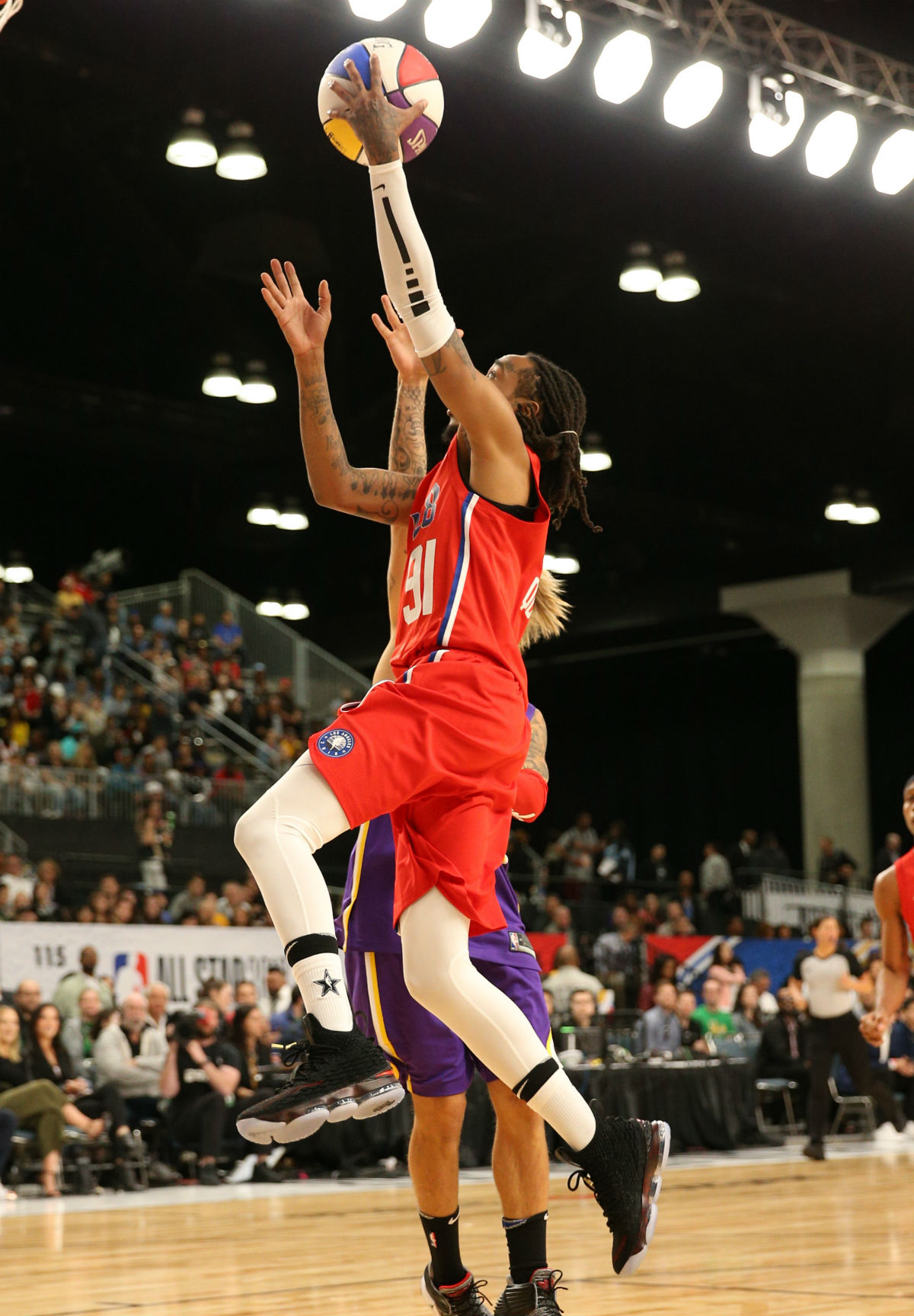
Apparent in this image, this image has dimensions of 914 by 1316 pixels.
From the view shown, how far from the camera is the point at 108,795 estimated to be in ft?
55.6

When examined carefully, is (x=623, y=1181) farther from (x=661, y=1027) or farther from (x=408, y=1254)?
(x=661, y=1027)

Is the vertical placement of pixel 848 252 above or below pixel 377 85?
above

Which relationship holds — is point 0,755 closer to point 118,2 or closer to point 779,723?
point 118,2

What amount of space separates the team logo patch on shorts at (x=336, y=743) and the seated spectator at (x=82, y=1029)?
Answer: 26.1 ft

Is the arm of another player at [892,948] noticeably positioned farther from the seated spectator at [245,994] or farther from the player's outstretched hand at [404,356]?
the seated spectator at [245,994]

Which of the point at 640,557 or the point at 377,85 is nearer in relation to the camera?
the point at 377,85

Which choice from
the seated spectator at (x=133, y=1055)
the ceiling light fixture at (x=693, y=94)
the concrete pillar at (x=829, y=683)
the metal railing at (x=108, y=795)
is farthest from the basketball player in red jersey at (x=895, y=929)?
the concrete pillar at (x=829, y=683)

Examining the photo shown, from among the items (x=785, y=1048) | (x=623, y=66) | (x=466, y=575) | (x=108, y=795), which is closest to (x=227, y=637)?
(x=108, y=795)

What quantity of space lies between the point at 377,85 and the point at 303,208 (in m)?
10.1

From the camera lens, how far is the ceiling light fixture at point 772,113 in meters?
9.90

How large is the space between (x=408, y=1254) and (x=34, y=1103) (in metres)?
4.24

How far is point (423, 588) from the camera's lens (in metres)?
3.61

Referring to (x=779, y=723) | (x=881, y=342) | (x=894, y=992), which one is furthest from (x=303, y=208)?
(x=779, y=723)

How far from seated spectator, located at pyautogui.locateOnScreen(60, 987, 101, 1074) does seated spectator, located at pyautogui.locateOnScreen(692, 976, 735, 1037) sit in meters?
5.45
